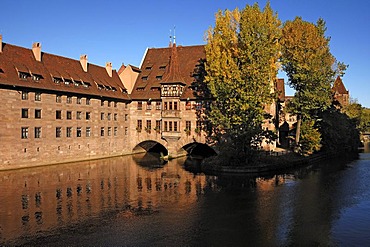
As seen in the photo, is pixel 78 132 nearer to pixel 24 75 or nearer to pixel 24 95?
pixel 24 95

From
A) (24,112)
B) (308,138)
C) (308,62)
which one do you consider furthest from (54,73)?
(308,138)

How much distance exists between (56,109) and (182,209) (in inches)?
1085

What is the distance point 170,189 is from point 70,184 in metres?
9.29

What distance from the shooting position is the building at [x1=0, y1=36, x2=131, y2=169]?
37.3 metres

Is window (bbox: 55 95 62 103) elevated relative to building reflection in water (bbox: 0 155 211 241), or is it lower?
elevated

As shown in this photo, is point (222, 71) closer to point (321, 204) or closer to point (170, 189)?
point (170, 189)

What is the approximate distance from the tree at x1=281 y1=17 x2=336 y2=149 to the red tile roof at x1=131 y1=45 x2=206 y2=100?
13.5 metres

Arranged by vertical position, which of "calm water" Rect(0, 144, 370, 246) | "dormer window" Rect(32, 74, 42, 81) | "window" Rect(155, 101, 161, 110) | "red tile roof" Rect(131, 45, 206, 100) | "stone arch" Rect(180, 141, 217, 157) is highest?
"red tile roof" Rect(131, 45, 206, 100)

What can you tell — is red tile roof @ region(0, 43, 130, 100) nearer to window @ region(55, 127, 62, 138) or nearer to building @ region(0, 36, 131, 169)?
building @ region(0, 36, 131, 169)

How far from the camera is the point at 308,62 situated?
43.7 m

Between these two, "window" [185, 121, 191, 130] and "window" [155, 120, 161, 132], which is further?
"window" [155, 120, 161, 132]

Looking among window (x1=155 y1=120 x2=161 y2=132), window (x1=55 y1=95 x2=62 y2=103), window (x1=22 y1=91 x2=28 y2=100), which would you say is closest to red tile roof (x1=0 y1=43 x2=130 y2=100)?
window (x1=22 y1=91 x2=28 y2=100)

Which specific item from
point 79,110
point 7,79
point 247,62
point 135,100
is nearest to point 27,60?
point 7,79

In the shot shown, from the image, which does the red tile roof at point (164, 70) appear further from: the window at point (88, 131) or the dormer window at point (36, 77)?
the dormer window at point (36, 77)
